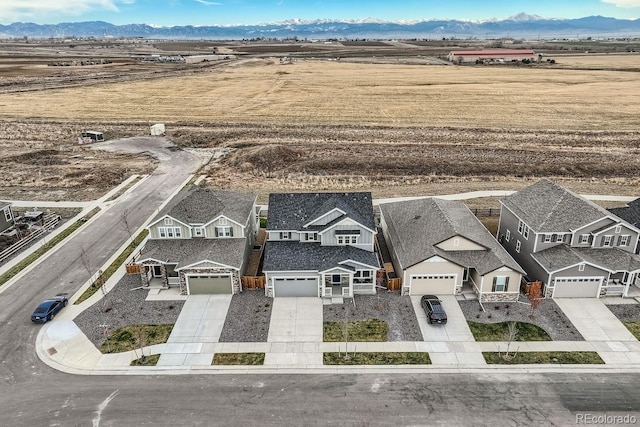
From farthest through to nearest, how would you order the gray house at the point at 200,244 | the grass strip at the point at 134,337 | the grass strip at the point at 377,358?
the gray house at the point at 200,244 → the grass strip at the point at 134,337 → the grass strip at the point at 377,358

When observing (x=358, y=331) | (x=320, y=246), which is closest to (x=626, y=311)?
(x=358, y=331)

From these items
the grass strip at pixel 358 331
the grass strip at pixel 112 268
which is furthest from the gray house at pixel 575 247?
the grass strip at pixel 112 268

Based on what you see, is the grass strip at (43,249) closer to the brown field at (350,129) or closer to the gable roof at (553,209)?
the brown field at (350,129)

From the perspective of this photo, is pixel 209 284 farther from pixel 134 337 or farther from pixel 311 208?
pixel 311 208

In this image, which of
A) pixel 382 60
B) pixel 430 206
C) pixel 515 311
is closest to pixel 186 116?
pixel 430 206

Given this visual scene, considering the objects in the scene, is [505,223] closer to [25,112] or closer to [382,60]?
[25,112]

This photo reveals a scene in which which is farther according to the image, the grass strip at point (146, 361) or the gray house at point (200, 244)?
the gray house at point (200, 244)
